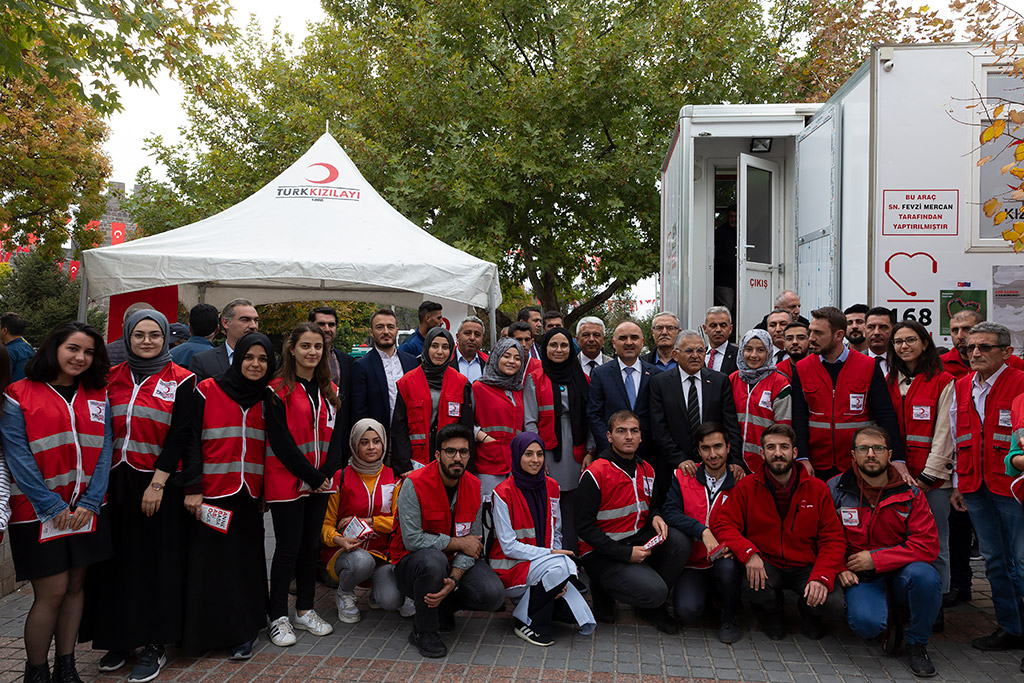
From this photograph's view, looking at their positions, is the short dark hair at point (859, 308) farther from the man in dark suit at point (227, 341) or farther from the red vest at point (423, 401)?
the man in dark suit at point (227, 341)

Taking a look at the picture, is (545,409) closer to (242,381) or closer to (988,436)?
(242,381)

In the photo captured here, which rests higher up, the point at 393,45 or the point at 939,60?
the point at 393,45

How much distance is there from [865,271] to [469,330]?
9.46 ft

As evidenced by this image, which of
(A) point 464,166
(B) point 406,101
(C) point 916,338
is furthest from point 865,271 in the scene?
(B) point 406,101

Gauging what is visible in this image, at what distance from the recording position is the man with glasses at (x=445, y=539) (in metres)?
4.49

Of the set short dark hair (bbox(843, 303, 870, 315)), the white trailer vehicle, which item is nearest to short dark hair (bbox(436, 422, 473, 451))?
short dark hair (bbox(843, 303, 870, 315))

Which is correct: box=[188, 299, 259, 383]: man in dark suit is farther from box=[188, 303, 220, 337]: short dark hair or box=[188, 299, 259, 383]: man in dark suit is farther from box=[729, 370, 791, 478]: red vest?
box=[729, 370, 791, 478]: red vest

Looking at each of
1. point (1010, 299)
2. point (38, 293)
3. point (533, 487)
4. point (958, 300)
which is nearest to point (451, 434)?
point (533, 487)

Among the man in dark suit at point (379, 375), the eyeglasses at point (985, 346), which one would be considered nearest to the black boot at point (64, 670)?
the man in dark suit at point (379, 375)

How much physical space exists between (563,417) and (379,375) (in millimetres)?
1372

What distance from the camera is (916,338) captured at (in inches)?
189

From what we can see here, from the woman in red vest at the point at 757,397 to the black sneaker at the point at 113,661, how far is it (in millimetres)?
3760

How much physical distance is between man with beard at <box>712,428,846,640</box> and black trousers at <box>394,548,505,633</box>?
1416mm

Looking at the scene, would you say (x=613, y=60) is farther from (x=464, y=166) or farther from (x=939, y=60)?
(x=939, y=60)
